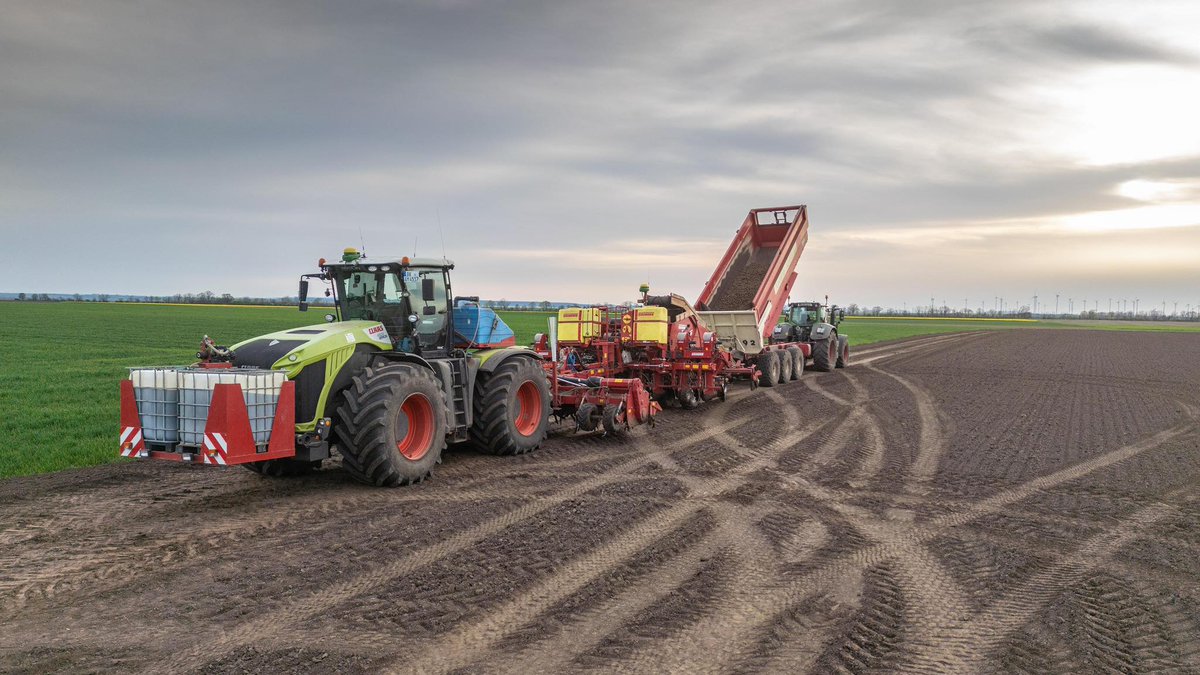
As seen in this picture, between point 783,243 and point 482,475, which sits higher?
point 783,243

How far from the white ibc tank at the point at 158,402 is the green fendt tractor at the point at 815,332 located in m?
18.2

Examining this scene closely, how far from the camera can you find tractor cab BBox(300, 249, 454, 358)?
9.32 metres

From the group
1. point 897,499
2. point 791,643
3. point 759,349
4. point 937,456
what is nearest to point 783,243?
point 759,349

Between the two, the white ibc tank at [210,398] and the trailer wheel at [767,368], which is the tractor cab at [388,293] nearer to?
the white ibc tank at [210,398]

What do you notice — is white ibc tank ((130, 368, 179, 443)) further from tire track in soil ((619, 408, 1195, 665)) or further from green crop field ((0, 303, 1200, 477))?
tire track in soil ((619, 408, 1195, 665))

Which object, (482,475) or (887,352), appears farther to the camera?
(887,352)

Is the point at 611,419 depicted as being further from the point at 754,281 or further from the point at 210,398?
the point at 754,281

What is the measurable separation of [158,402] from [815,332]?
19678 mm

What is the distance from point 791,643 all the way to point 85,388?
55.6 ft

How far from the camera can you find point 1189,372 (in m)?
24.9

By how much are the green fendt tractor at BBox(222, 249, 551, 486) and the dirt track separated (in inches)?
16.9

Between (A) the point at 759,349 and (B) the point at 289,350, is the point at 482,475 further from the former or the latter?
(A) the point at 759,349

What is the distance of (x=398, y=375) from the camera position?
27.6 ft

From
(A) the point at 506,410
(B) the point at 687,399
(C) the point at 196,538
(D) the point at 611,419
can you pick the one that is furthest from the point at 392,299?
(B) the point at 687,399
